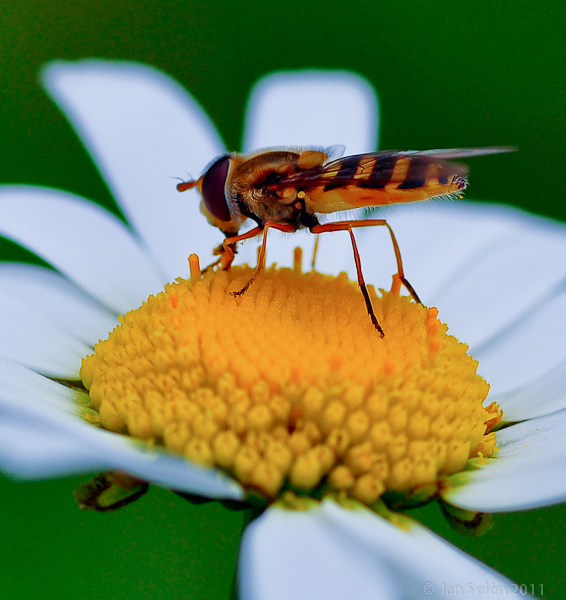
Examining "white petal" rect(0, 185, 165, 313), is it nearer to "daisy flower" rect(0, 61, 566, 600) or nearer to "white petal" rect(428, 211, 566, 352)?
"daisy flower" rect(0, 61, 566, 600)

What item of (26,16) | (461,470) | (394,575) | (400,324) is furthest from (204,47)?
(394,575)

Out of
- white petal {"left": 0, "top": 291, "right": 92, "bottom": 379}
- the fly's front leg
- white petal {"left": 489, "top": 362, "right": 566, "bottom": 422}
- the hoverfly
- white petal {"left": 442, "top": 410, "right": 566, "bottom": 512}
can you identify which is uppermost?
the hoverfly

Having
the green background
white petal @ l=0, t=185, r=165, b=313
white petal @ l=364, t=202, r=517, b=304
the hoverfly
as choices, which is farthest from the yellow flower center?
the green background

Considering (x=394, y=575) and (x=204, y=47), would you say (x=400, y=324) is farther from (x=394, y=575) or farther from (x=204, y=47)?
(x=204, y=47)

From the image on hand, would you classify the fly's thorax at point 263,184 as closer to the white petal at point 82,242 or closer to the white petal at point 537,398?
the white petal at point 82,242

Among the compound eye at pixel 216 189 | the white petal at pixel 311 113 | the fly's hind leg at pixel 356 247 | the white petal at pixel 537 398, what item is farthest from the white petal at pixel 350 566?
the white petal at pixel 311 113
